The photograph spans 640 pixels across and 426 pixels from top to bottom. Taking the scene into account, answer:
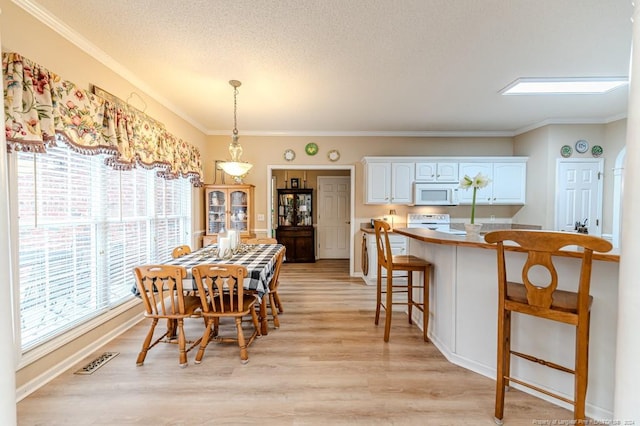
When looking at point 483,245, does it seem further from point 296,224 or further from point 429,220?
point 296,224

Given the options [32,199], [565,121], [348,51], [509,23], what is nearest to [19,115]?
[32,199]

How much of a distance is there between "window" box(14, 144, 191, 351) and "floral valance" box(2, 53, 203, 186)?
23 centimetres

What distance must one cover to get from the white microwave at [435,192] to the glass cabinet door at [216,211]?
10.9 ft

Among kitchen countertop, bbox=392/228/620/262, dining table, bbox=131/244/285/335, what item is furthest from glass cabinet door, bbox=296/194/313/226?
kitchen countertop, bbox=392/228/620/262

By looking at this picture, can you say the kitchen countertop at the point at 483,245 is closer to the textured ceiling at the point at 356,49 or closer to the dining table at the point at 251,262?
the dining table at the point at 251,262

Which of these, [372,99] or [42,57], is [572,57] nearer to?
[372,99]

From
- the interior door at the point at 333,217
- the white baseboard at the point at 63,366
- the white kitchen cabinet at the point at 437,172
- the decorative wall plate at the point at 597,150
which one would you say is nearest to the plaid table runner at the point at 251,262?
the white baseboard at the point at 63,366

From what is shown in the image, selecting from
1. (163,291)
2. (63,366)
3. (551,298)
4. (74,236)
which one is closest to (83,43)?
(74,236)

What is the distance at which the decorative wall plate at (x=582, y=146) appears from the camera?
426cm

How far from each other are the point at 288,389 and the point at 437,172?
4.07 metres

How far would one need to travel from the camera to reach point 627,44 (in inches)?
88.4

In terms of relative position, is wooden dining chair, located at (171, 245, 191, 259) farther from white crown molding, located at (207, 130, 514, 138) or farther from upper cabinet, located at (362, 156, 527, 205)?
upper cabinet, located at (362, 156, 527, 205)

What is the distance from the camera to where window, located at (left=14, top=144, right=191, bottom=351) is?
189 cm

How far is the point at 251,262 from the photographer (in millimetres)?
2494
